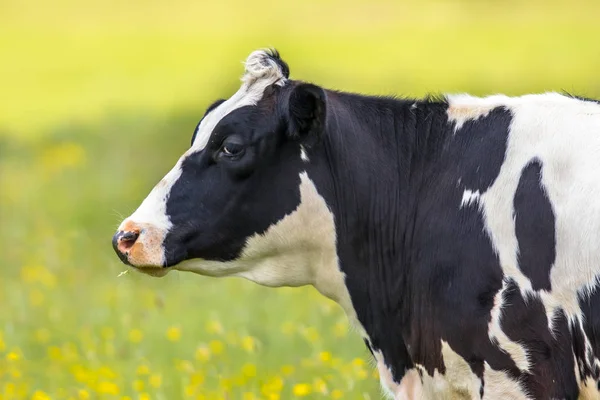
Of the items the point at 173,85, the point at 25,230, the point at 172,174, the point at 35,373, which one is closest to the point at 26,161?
the point at 25,230

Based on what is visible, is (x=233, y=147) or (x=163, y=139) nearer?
(x=233, y=147)

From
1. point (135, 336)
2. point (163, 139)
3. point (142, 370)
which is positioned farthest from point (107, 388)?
point (163, 139)

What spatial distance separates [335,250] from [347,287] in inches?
7.2

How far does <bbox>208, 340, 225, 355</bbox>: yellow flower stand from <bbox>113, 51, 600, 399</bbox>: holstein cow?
2.40 meters

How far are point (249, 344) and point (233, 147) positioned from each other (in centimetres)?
267

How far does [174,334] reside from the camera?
783cm

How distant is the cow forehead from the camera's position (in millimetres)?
5164

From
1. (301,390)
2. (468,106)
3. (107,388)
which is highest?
(468,106)

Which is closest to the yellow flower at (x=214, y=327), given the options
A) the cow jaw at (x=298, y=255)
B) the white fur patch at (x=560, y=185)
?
the cow jaw at (x=298, y=255)

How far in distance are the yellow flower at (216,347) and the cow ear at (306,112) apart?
2.87m

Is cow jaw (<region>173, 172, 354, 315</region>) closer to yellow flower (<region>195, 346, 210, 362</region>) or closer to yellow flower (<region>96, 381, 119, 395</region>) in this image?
yellow flower (<region>96, 381, 119, 395</region>)

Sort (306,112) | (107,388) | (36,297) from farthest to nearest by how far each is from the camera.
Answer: (36,297) < (107,388) < (306,112)

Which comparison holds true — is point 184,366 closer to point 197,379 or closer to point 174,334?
point 197,379

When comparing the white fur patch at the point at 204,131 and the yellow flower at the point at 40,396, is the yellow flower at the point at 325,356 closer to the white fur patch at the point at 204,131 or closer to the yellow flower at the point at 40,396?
the yellow flower at the point at 40,396
